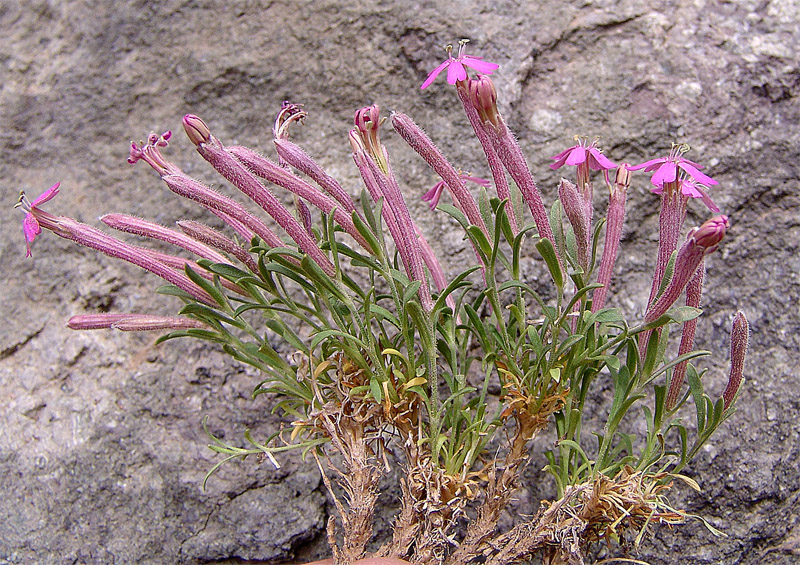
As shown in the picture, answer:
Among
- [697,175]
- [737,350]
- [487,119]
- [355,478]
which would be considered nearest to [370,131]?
[487,119]

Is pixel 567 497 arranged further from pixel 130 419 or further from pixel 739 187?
pixel 130 419

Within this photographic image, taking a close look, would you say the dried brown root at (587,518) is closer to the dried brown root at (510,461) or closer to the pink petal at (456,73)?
the dried brown root at (510,461)

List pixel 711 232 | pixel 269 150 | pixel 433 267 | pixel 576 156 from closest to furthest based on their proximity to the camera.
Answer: pixel 711 232 < pixel 576 156 < pixel 433 267 < pixel 269 150

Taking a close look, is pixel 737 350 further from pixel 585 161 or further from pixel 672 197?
pixel 585 161

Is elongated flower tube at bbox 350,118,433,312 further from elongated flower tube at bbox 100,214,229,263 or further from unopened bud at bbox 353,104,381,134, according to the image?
elongated flower tube at bbox 100,214,229,263

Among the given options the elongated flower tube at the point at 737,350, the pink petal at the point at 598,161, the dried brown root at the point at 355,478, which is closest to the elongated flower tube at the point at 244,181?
the dried brown root at the point at 355,478

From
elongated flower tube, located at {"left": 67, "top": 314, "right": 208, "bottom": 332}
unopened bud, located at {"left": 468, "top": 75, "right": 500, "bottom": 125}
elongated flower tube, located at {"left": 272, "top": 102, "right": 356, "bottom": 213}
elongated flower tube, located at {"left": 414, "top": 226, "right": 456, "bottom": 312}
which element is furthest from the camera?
elongated flower tube, located at {"left": 414, "top": 226, "right": 456, "bottom": 312}

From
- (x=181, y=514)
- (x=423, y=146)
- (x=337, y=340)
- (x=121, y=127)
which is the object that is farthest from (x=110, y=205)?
(x=423, y=146)

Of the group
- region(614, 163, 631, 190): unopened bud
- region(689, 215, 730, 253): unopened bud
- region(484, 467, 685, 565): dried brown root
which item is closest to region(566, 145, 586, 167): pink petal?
region(614, 163, 631, 190): unopened bud
